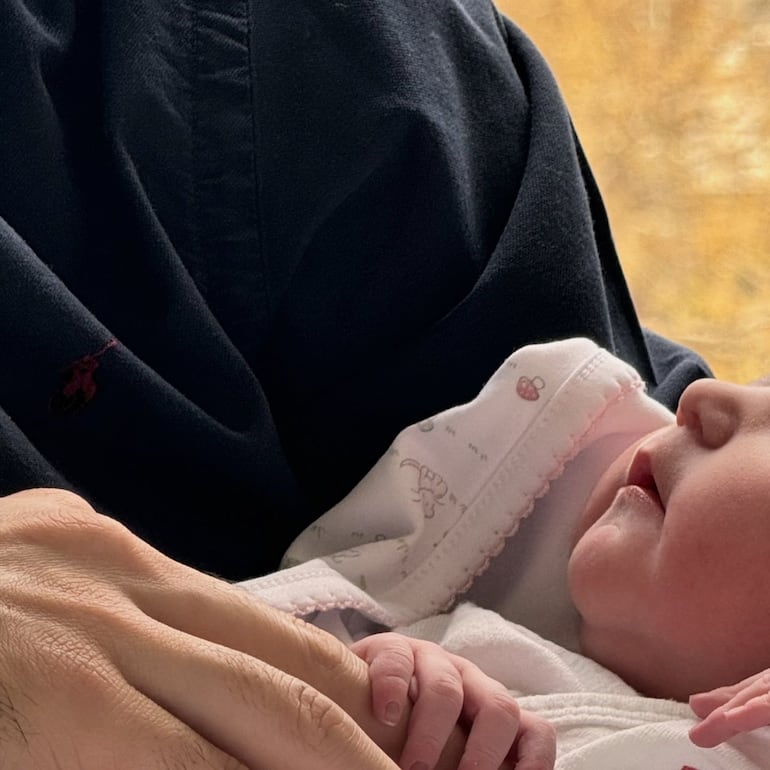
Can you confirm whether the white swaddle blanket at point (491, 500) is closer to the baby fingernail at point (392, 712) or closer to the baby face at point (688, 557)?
the baby face at point (688, 557)

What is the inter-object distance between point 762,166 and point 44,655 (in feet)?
3.88

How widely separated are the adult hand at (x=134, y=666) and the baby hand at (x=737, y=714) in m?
0.21

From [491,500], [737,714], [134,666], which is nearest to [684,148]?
[491,500]

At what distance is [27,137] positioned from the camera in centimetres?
70

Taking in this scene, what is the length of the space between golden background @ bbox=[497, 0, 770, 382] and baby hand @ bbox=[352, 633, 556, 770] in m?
0.84

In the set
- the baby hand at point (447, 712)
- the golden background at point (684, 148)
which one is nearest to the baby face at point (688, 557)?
the baby hand at point (447, 712)

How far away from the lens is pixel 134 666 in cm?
39

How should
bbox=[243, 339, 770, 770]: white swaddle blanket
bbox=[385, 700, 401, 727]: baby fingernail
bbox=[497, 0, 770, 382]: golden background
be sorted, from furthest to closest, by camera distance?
1. bbox=[497, 0, 770, 382]: golden background
2. bbox=[243, 339, 770, 770]: white swaddle blanket
3. bbox=[385, 700, 401, 727]: baby fingernail

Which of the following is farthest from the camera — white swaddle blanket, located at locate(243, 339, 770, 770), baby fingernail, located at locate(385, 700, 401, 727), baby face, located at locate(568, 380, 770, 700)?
white swaddle blanket, located at locate(243, 339, 770, 770)

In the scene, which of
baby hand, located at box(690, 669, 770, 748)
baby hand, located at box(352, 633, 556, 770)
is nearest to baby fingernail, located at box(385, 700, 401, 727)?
baby hand, located at box(352, 633, 556, 770)

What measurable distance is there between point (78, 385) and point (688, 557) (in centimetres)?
36

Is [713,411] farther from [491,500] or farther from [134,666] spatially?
[134,666]

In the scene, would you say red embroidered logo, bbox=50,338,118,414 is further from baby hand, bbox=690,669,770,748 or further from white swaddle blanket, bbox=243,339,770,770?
baby hand, bbox=690,669,770,748

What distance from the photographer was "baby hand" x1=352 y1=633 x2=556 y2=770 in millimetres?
517
